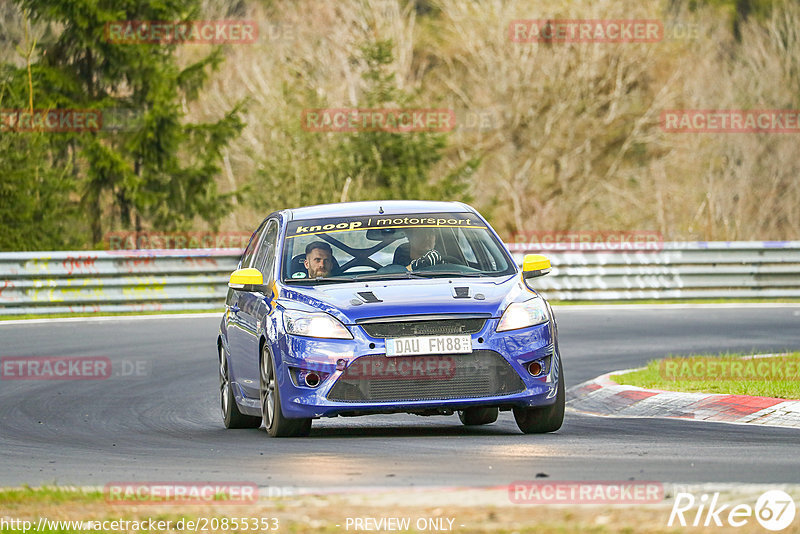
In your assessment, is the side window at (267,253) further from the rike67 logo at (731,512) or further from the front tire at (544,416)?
the rike67 logo at (731,512)

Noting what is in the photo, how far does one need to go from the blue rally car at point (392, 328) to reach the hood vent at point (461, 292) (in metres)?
0.02

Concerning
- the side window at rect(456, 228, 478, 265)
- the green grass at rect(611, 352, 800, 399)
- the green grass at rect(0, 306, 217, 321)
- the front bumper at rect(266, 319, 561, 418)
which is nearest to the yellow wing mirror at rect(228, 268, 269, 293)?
the front bumper at rect(266, 319, 561, 418)

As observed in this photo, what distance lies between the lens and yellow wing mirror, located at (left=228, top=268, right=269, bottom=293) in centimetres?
1036

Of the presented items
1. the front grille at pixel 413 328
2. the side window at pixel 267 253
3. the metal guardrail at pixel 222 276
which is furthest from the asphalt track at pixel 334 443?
the metal guardrail at pixel 222 276

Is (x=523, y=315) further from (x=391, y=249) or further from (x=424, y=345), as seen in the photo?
(x=391, y=249)

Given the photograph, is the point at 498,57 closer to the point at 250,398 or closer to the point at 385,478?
the point at 250,398

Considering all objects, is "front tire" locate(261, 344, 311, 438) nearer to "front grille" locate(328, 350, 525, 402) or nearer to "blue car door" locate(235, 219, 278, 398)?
"blue car door" locate(235, 219, 278, 398)

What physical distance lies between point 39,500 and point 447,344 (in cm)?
308

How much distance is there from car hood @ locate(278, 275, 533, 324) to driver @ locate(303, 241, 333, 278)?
0.29 meters

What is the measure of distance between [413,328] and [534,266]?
1402mm

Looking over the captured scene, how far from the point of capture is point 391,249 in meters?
10.4

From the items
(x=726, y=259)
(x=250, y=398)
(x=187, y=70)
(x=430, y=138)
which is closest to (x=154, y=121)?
(x=187, y=70)

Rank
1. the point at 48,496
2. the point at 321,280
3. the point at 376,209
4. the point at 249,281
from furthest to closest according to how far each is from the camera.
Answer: the point at 376,209
the point at 249,281
the point at 321,280
the point at 48,496

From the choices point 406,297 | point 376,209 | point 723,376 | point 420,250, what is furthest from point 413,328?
A: point 723,376
